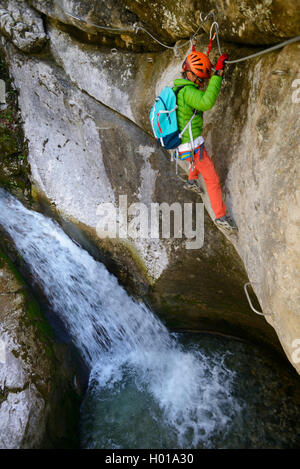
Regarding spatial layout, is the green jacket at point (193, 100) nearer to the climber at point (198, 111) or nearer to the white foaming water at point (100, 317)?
the climber at point (198, 111)

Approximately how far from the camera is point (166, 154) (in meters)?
5.69

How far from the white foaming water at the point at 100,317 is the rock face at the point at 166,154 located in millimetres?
486

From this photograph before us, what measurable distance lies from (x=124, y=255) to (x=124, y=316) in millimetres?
1335

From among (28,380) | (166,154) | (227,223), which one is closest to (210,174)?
(227,223)

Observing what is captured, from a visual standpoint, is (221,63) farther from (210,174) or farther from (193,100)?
(210,174)

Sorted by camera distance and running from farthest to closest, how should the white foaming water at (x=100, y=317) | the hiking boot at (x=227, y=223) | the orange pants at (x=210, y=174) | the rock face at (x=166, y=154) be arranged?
the white foaming water at (x=100, y=317) → the hiking boot at (x=227, y=223) → the orange pants at (x=210, y=174) → the rock face at (x=166, y=154)

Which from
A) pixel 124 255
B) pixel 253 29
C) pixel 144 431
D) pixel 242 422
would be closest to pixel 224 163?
pixel 253 29

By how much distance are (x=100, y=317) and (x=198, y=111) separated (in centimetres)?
459

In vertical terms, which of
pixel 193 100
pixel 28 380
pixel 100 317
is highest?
pixel 193 100

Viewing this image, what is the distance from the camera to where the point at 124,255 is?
6.52 metres

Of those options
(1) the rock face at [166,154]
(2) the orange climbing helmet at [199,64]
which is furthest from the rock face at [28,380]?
(2) the orange climbing helmet at [199,64]

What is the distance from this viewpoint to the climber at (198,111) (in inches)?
133

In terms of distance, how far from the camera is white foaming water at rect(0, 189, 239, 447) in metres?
6.20

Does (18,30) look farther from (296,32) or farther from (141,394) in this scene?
(141,394)
